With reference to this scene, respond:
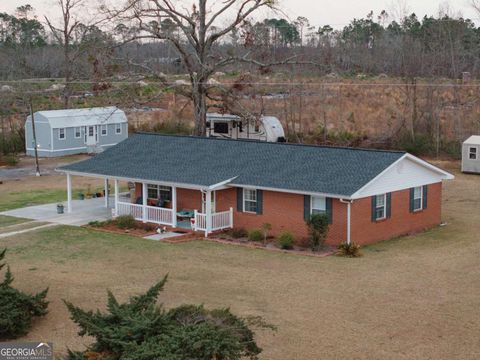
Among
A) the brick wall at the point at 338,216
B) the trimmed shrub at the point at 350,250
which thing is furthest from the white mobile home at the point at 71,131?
the trimmed shrub at the point at 350,250

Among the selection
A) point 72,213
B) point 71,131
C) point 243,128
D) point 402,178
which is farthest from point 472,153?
point 71,131

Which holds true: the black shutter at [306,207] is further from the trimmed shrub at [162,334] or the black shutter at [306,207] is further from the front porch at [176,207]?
the trimmed shrub at [162,334]

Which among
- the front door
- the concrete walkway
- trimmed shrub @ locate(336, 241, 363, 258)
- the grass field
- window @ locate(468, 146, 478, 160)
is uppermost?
the front door

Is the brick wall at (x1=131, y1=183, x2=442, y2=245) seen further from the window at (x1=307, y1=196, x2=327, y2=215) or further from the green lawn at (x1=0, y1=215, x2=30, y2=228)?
the green lawn at (x1=0, y1=215, x2=30, y2=228)

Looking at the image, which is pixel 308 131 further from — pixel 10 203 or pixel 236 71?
pixel 236 71

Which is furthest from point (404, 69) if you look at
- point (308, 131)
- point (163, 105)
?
point (163, 105)

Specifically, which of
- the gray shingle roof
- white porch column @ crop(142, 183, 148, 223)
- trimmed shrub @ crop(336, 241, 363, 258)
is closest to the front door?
the gray shingle roof

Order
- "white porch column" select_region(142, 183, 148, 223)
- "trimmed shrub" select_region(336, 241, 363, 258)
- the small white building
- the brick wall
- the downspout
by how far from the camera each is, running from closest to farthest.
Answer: "trimmed shrub" select_region(336, 241, 363, 258) → the downspout → the brick wall → "white porch column" select_region(142, 183, 148, 223) → the small white building
